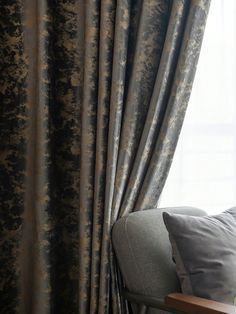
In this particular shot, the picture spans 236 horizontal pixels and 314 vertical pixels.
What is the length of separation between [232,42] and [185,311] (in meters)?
1.54

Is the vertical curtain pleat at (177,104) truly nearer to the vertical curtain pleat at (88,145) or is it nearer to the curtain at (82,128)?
the curtain at (82,128)

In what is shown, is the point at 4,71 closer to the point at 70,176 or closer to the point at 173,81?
the point at 70,176

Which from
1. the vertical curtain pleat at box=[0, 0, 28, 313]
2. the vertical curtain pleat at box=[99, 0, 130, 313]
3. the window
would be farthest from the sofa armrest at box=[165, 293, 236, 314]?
the window

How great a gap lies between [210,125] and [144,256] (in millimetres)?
1019

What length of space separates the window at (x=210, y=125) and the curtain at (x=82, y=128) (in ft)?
1.77

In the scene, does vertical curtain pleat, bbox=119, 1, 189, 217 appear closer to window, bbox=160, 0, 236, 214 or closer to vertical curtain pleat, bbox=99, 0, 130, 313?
vertical curtain pleat, bbox=99, 0, 130, 313

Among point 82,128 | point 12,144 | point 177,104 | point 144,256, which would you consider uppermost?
point 177,104

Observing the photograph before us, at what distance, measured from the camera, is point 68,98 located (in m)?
1.62

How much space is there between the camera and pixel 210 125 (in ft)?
7.05

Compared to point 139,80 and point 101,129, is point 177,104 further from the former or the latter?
point 101,129

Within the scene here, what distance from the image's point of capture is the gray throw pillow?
1.31 meters

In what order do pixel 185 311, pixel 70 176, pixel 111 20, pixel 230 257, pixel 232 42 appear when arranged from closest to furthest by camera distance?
pixel 185 311 → pixel 230 257 → pixel 111 20 → pixel 70 176 → pixel 232 42

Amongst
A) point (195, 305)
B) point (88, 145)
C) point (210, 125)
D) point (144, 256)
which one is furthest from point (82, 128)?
point (210, 125)

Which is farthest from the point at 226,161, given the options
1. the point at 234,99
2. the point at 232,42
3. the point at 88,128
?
the point at 88,128
